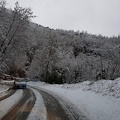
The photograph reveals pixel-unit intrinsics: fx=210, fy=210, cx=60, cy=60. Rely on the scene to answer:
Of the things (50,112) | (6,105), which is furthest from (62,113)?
(6,105)

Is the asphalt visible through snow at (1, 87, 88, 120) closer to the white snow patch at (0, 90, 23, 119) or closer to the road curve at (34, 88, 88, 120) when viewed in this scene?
the road curve at (34, 88, 88, 120)

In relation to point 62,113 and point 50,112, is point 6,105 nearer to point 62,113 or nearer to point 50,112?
point 50,112

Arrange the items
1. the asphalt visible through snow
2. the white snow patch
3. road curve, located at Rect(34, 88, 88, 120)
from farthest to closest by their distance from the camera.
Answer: the white snow patch → road curve, located at Rect(34, 88, 88, 120) → the asphalt visible through snow

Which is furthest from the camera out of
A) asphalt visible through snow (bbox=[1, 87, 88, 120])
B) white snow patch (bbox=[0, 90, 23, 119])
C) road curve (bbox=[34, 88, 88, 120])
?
white snow patch (bbox=[0, 90, 23, 119])

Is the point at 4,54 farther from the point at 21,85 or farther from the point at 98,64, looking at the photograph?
the point at 98,64

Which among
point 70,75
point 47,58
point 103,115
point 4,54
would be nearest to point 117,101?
point 103,115

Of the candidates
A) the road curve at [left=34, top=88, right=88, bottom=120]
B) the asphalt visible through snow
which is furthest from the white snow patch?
the road curve at [left=34, top=88, right=88, bottom=120]

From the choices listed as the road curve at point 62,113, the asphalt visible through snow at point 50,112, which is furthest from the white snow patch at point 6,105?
the road curve at point 62,113

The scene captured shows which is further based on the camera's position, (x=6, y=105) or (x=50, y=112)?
(x=6, y=105)

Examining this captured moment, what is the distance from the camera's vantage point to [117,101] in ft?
44.5

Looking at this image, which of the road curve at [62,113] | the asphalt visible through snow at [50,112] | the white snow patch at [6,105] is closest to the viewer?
the asphalt visible through snow at [50,112]

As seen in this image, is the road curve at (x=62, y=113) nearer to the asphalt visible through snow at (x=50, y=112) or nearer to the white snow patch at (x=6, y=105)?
the asphalt visible through snow at (x=50, y=112)

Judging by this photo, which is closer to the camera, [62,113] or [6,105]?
[62,113]

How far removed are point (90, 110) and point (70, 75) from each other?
148 ft
